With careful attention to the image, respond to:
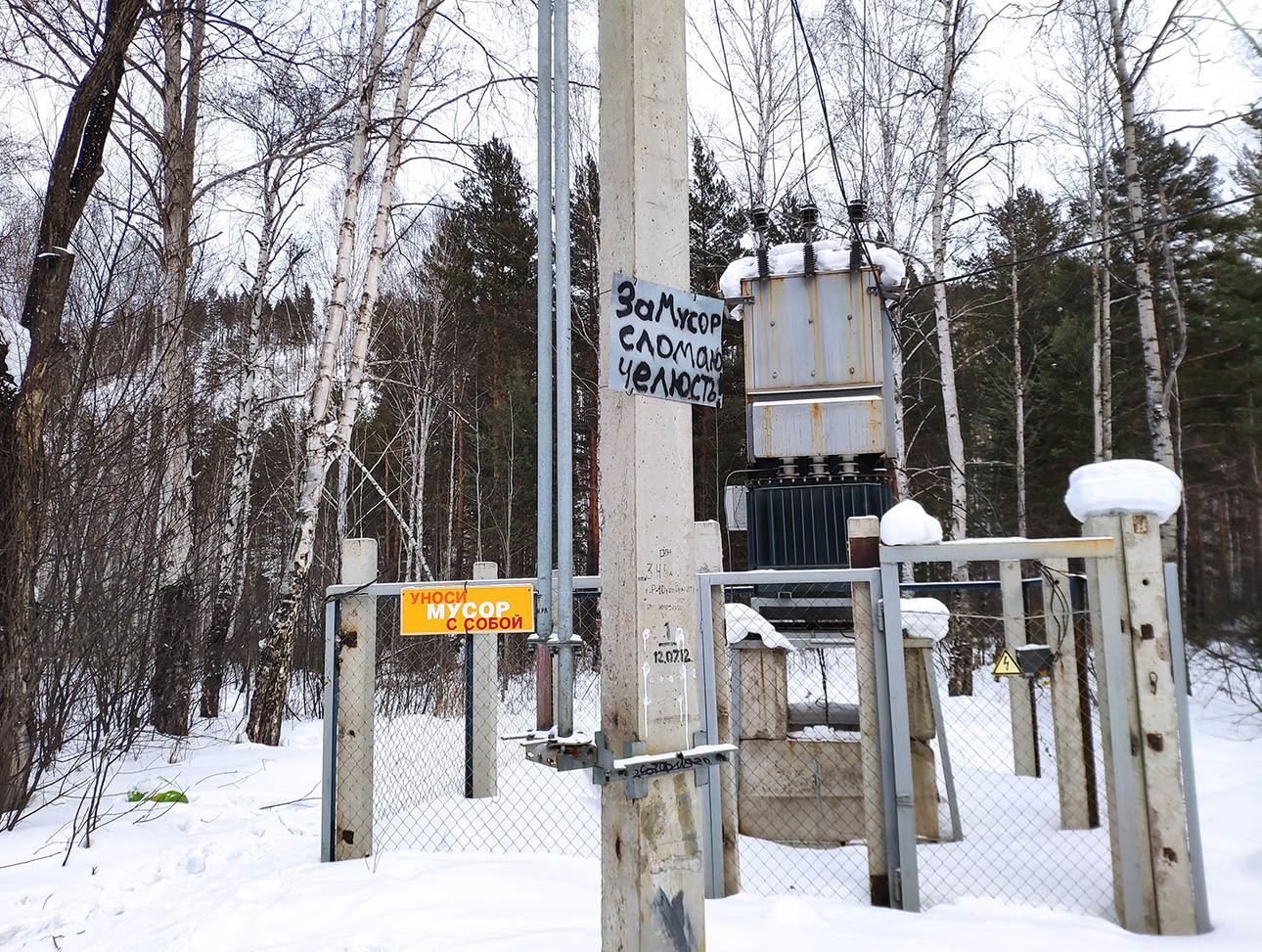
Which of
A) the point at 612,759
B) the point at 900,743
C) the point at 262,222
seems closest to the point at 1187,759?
the point at 900,743

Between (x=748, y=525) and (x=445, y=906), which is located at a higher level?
(x=748, y=525)

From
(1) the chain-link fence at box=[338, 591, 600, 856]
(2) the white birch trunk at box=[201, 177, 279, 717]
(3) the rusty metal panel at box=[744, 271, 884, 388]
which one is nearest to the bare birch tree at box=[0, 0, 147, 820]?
(1) the chain-link fence at box=[338, 591, 600, 856]

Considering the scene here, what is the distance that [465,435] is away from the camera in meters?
21.6

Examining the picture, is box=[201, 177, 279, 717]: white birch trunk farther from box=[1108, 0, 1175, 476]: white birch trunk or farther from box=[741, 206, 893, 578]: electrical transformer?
box=[1108, 0, 1175, 476]: white birch trunk

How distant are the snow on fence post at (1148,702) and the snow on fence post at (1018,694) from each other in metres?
2.97

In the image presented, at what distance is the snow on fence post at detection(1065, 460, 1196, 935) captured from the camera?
3867 millimetres

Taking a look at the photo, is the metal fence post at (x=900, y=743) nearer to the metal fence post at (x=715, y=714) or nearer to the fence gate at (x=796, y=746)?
the fence gate at (x=796, y=746)

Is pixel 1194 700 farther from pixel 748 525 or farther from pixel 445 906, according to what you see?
pixel 445 906

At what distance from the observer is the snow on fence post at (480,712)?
645 cm

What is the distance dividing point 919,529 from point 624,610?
2492mm

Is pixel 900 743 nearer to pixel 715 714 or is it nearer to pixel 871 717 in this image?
pixel 871 717

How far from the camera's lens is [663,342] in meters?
2.65

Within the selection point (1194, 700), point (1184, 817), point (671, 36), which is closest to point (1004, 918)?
point (1184, 817)

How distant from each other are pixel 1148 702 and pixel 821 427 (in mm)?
3984
